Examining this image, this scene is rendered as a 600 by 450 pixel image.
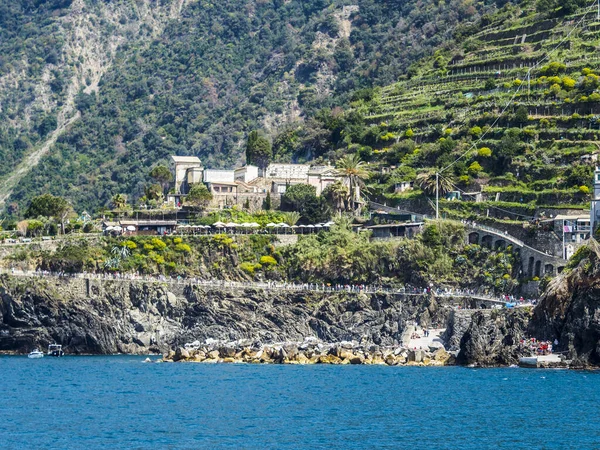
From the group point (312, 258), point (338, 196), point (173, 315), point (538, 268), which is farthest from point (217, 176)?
point (538, 268)

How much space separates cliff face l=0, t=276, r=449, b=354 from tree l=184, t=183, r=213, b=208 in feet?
63.8

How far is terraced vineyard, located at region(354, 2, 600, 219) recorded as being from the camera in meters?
135

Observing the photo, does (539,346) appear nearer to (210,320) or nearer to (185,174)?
(210,320)

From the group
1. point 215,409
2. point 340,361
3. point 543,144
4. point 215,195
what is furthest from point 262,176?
point 215,409

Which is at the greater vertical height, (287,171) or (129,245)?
(287,171)

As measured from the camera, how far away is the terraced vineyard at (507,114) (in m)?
135

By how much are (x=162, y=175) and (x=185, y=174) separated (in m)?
2.54

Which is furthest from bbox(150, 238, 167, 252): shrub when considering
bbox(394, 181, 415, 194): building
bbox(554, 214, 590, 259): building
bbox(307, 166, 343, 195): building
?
bbox(554, 214, 590, 259): building

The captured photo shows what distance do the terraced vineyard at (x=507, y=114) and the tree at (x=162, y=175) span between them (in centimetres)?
2325

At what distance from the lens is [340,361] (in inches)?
4444

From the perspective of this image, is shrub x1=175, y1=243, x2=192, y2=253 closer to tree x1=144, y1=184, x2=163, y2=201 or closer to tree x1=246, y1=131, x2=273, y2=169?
tree x1=144, y1=184, x2=163, y2=201

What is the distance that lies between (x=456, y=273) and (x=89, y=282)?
107 feet

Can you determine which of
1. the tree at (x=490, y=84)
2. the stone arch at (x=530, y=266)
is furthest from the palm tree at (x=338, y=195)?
the stone arch at (x=530, y=266)

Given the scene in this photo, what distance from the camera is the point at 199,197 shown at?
145875mm
